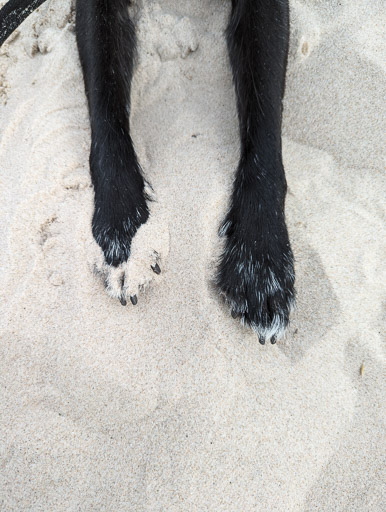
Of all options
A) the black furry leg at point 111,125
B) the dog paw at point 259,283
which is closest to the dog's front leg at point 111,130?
the black furry leg at point 111,125

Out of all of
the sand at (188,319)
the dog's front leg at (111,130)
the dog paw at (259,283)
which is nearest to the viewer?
the sand at (188,319)

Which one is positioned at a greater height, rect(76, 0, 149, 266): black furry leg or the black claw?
rect(76, 0, 149, 266): black furry leg

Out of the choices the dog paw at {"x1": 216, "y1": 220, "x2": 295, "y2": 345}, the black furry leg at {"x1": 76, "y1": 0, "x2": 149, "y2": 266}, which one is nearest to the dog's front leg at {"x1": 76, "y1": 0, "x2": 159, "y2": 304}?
the black furry leg at {"x1": 76, "y1": 0, "x2": 149, "y2": 266}

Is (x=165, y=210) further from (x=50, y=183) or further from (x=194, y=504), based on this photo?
(x=194, y=504)

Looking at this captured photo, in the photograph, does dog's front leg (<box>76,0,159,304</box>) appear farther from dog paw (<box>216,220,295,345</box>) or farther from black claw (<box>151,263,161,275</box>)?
dog paw (<box>216,220,295,345</box>)

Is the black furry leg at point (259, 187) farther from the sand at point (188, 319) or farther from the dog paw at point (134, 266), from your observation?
the dog paw at point (134, 266)

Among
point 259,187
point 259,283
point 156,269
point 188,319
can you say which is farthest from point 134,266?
point 259,187
